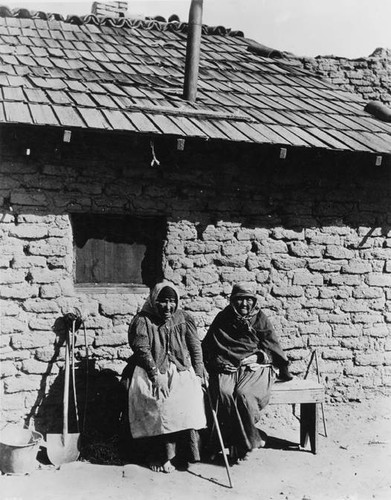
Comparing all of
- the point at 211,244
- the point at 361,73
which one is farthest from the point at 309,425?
the point at 361,73

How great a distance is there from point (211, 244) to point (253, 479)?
7.36ft

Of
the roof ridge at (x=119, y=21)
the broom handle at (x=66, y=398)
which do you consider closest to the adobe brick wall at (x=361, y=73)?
the roof ridge at (x=119, y=21)

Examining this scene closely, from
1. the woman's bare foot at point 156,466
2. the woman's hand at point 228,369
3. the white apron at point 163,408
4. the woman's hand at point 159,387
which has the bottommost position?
the woman's bare foot at point 156,466

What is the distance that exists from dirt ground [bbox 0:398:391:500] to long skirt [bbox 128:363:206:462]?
20 cm

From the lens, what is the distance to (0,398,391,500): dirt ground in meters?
4.23

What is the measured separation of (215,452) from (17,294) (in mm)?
2271

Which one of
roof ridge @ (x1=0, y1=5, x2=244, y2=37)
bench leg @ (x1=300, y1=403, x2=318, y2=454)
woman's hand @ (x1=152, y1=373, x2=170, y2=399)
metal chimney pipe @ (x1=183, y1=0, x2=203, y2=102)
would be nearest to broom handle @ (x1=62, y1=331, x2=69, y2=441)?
woman's hand @ (x1=152, y1=373, x2=170, y2=399)

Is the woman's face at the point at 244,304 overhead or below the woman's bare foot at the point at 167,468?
overhead

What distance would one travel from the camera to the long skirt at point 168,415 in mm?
4605

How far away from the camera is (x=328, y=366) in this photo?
6.00m

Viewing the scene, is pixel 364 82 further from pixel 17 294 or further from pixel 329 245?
pixel 17 294

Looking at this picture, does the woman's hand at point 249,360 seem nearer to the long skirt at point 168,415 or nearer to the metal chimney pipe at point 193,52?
the long skirt at point 168,415

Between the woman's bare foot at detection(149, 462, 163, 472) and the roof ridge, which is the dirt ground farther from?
the roof ridge

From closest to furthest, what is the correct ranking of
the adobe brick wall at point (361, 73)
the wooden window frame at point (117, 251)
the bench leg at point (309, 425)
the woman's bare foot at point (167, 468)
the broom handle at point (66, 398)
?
the woman's bare foot at point (167, 468) < the broom handle at point (66, 398) < the bench leg at point (309, 425) < the wooden window frame at point (117, 251) < the adobe brick wall at point (361, 73)
